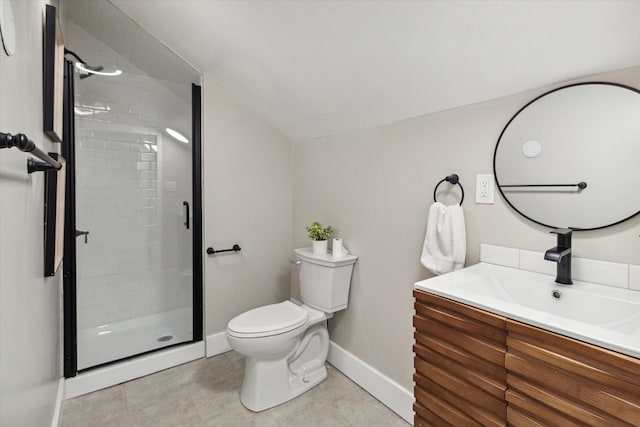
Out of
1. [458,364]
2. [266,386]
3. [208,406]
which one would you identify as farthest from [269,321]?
[458,364]

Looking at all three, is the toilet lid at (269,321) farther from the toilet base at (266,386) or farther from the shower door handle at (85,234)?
the shower door handle at (85,234)

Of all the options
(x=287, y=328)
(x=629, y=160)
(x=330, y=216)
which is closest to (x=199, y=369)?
(x=287, y=328)

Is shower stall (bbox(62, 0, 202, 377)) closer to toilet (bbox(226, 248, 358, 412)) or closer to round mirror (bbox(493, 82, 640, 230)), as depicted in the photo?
toilet (bbox(226, 248, 358, 412))

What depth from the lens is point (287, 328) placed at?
1820 mm

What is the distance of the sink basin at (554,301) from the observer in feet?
2.63

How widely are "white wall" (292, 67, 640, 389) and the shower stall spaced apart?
3.35 feet

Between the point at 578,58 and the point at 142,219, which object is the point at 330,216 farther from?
the point at 578,58

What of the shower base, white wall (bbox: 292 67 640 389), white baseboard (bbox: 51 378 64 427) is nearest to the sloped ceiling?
white wall (bbox: 292 67 640 389)

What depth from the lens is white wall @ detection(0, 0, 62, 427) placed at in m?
0.71

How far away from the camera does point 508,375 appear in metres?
0.93

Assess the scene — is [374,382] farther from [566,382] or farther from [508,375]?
[566,382]

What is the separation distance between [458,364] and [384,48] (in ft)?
4.40

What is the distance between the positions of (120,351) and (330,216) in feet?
5.74

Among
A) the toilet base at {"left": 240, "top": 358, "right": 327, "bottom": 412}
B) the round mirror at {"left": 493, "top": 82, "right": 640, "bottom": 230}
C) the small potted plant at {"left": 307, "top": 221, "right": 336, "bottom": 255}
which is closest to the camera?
the round mirror at {"left": 493, "top": 82, "right": 640, "bottom": 230}
